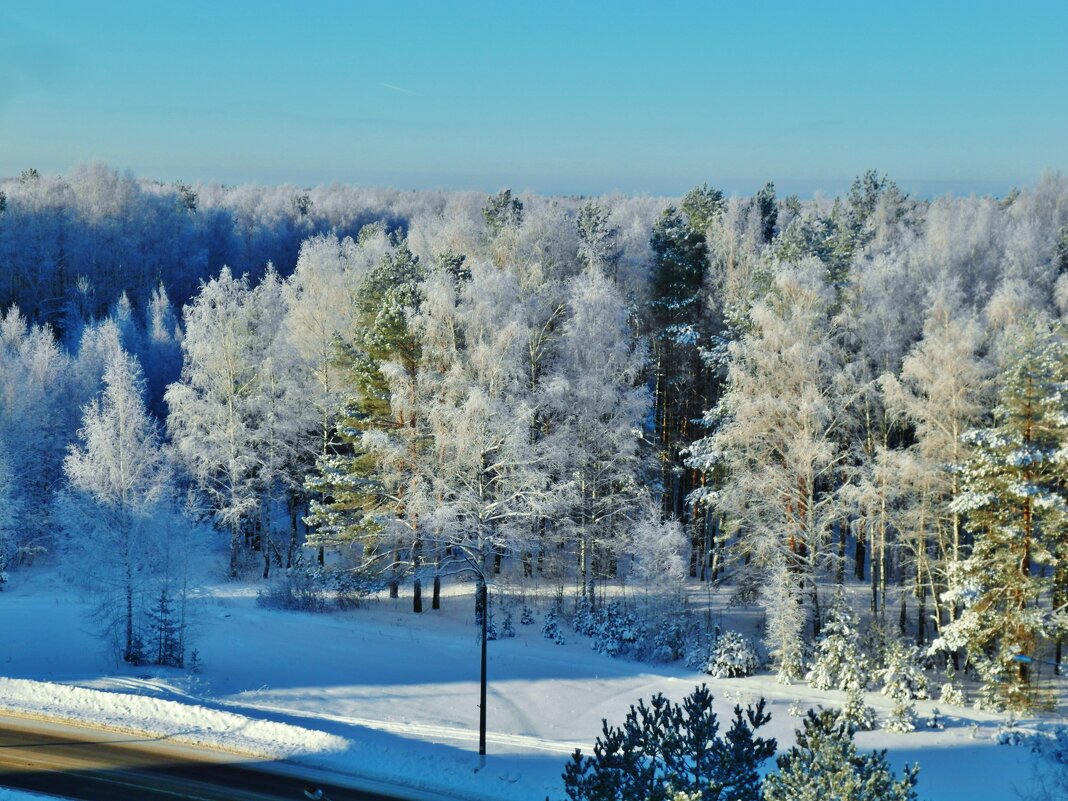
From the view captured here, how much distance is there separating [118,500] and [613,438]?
16.6 meters

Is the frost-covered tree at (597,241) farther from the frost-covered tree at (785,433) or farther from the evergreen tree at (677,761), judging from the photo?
the evergreen tree at (677,761)

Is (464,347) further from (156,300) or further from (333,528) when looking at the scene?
(156,300)

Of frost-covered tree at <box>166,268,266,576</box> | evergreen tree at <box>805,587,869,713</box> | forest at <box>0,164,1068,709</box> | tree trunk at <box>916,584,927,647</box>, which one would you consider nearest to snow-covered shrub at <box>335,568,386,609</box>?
forest at <box>0,164,1068,709</box>

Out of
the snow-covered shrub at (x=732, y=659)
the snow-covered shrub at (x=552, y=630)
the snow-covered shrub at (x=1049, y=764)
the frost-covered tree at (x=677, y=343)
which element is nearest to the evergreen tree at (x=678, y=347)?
the frost-covered tree at (x=677, y=343)

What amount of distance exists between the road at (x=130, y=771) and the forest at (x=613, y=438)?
6.80 metres

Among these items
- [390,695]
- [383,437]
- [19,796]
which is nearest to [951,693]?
[390,695]

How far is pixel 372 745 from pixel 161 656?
1058cm

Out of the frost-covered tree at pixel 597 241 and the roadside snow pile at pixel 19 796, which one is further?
the frost-covered tree at pixel 597 241

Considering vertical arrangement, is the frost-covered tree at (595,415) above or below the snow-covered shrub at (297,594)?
above

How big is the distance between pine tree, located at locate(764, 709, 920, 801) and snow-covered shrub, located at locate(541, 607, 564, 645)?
21.6 metres

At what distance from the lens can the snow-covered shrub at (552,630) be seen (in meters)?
30.8

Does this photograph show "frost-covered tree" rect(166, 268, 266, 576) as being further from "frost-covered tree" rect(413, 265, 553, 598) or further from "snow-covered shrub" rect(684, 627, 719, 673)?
"snow-covered shrub" rect(684, 627, 719, 673)

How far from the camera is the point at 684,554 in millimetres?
32906

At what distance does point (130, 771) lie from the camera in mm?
18578
